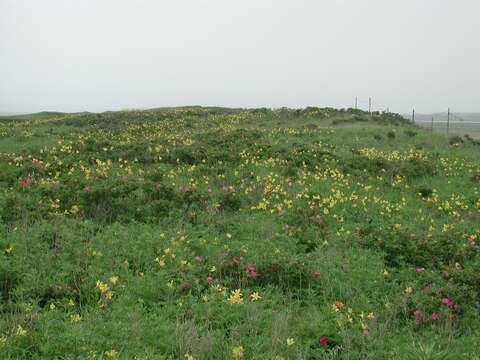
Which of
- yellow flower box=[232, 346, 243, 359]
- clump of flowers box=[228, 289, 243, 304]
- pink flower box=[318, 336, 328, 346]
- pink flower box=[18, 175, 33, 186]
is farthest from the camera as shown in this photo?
pink flower box=[18, 175, 33, 186]

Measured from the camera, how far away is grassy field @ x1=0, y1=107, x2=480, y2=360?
189 inches

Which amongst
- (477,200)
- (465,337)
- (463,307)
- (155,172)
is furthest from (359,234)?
(155,172)

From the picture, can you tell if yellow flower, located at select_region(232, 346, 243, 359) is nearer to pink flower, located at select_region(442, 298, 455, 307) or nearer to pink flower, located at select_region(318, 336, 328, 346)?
pink flower, located at select_region(318, 336, 328, 346)

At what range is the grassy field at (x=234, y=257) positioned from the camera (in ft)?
15.8

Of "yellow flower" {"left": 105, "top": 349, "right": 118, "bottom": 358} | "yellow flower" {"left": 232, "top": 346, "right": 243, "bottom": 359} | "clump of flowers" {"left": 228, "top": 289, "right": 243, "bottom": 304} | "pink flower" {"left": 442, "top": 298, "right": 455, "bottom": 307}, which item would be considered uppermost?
"yellow flower" {"left": 105, "top": 349, "right": 118, "bottom": 358}

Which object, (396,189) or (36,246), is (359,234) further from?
(36,246)

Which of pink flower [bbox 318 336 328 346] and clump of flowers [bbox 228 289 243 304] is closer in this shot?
pink flower [bbox 318 336 328 346]

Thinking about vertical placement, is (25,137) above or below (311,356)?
above

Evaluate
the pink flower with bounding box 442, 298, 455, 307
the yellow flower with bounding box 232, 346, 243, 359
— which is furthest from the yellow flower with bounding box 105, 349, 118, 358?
the pink flower with bounding box 442, 298, 455, 307

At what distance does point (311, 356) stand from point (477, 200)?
26.3 feet

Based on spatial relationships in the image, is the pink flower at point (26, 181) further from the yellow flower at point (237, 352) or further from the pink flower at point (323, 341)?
the pink flower at point (323, 341)

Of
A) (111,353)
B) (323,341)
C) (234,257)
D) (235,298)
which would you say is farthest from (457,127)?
(111,353)

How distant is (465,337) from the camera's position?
5246 mm

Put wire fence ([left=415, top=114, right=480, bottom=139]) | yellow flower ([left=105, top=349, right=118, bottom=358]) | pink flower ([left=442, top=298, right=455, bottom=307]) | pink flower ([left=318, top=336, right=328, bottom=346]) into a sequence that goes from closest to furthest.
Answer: yellow flower ([left=105, top=349, right=118, bottom=358])
pink flower ([left=318, top=336, right=328, bottom=346])
pink flower ([left=442, top=298, right=455, bottom=307])
wire fence ([left=415, top=114, right=480, bottom=139])
